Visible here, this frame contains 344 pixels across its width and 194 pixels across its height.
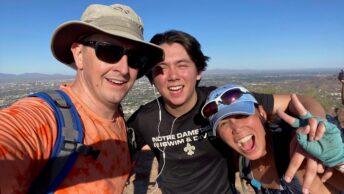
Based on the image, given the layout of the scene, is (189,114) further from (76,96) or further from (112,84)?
(76,96)

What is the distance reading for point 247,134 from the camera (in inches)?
112

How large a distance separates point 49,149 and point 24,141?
204 mm

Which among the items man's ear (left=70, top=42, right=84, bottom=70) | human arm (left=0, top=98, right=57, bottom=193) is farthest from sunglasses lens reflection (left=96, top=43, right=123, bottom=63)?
human arm (left=0, top=98, right=57, bottom=193)

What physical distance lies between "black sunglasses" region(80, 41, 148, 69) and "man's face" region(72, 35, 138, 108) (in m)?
0.02

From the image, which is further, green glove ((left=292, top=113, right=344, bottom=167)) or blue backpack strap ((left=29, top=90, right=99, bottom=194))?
blue backpack strap ((left=29, top=90, right=99, bottom=194))

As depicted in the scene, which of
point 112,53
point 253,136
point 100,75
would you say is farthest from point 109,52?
point 253,136

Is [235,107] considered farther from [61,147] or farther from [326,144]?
[61,147]

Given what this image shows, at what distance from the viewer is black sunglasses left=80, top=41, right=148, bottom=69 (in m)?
2.53

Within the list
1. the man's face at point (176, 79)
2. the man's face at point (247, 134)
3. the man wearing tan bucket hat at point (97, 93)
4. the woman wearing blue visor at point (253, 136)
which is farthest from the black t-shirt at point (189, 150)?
the man wearing tan bucket hat at point (97, 93)

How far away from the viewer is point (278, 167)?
8.50 feet

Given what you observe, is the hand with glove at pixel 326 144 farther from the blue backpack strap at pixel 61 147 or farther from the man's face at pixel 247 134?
the blue backpack strap at pixel 61 147

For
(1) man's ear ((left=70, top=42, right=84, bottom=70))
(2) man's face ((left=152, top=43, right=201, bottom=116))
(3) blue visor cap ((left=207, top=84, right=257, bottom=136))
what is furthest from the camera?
(2) man's face ((left=152, top=43, right=201, bottom=116))

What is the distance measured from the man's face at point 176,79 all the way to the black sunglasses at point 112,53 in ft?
3.38

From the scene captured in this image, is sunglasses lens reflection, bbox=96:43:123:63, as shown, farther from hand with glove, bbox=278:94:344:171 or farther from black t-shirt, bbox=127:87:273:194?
hand with glove, bbox=278:94:344:171
